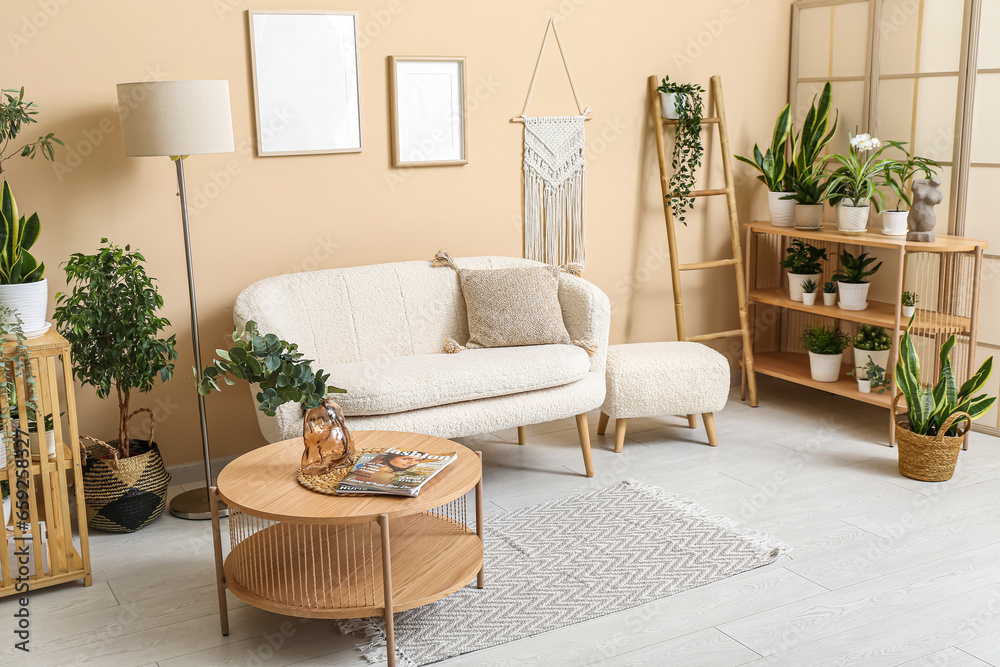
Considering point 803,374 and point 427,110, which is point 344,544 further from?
point 803,374

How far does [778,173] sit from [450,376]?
205 centimetres

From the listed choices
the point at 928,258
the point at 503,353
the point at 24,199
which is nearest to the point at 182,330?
the point at 24,199

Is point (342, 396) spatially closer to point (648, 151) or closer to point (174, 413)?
point (174, 413)

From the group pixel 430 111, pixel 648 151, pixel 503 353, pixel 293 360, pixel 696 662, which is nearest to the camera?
pixel 696 662

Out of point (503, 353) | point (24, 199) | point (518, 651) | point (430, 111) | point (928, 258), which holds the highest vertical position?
point (430, 111)

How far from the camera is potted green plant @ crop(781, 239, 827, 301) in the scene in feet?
13.8

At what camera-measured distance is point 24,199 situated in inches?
123

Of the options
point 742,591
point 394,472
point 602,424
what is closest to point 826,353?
point 602,424

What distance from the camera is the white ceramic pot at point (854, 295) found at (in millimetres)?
3982

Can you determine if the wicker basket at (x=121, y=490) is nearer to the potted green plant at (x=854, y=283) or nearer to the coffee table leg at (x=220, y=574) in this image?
the coffee table leg at (x=220, y=574)

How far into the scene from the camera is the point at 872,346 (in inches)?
157

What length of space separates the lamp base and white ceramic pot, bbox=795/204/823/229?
282 centimetres

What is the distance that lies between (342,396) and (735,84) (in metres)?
2.62

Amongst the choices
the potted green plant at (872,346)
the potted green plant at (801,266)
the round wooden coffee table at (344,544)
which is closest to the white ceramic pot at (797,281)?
the potted green plant at (801,266)
